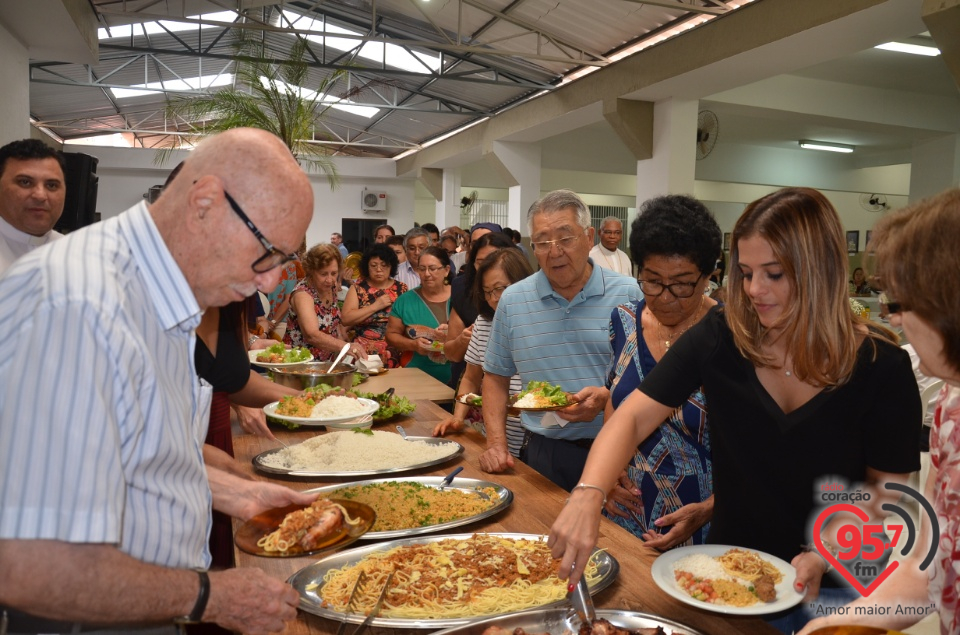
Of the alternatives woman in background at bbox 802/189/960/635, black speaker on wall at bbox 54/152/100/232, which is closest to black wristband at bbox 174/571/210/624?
woman in background at bbox 802/189/960/635

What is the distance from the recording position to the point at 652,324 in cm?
224

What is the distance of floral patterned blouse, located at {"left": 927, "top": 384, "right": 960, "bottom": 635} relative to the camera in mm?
1132

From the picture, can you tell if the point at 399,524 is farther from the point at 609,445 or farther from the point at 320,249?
the point at 320,249

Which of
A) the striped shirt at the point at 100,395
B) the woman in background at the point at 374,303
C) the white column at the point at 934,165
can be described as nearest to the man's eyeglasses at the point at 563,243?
the striped shirt at the point at 100,395

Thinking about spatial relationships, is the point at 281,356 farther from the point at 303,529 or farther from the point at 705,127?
the point at 705,127

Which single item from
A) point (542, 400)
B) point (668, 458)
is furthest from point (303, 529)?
point (668, 458)

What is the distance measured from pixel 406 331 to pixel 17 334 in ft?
12.1

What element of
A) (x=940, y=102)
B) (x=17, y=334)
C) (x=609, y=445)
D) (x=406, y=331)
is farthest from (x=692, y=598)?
(x=940, y=102)

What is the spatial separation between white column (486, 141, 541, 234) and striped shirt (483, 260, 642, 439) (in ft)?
30.6

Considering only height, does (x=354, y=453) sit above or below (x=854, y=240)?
below

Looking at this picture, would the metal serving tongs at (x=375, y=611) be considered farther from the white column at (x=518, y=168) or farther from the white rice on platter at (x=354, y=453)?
the white column at (x=518, y=168)

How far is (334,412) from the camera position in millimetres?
2787

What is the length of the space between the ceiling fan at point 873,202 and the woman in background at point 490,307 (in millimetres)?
14304

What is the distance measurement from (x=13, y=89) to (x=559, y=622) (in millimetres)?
6887
